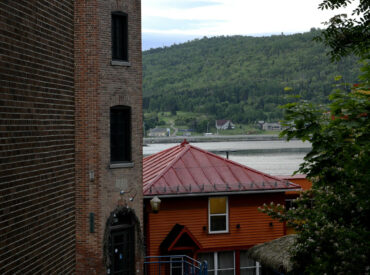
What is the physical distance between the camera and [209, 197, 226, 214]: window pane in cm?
2792

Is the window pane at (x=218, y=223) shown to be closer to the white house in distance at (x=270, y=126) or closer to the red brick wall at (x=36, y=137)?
the red brick wall at (x=36, y=137)

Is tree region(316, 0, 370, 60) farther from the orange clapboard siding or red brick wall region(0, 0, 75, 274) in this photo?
the orange clapboard siding

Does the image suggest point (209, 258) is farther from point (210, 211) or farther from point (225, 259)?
point (210, 211)

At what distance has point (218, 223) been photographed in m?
28.0

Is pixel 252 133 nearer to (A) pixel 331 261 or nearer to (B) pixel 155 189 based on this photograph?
(B) pixel 155 189

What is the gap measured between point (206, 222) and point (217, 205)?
3.38ft

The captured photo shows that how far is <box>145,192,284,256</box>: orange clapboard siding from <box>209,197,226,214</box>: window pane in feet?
0.97

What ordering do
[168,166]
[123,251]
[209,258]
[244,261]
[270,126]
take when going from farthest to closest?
[270,126], [168,166], [244,261], [209,258], [123,251]

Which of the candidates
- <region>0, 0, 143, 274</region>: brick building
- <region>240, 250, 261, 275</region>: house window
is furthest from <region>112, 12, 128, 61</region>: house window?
<region>240, 250, 261, 275</region>: house window

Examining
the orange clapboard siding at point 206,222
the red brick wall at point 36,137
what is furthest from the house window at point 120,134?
the orange clapboard siding at point 206,222

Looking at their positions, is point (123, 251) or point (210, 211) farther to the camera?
point (210, 211)

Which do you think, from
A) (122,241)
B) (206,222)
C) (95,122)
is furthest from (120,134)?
(206,222)

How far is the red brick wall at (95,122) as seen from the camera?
18.6 m

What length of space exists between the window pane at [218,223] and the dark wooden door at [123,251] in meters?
7.54
